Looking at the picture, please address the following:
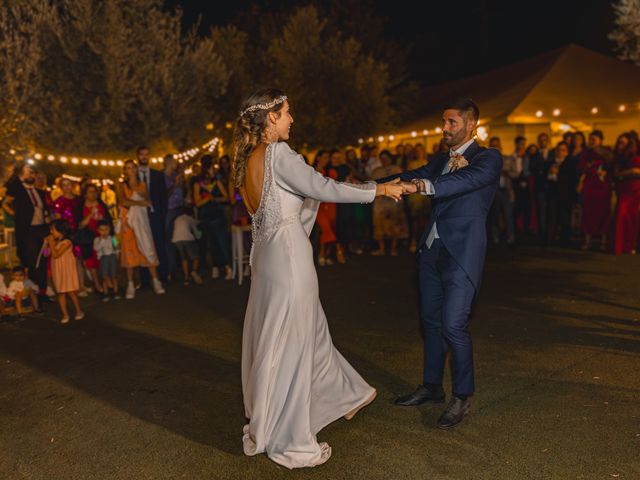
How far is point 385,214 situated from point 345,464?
8818mm

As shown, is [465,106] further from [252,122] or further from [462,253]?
[252,122]

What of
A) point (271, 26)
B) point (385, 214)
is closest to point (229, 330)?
point (385, 214)

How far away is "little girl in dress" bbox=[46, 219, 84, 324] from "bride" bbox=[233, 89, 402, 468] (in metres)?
4.81

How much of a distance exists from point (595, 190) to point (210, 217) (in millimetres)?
7125

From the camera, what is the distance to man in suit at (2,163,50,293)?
9.09 m

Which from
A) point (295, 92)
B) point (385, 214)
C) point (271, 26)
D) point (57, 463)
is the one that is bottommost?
point (57, 463)

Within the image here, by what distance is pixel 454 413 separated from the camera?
4.40 m

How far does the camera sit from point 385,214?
12.4m

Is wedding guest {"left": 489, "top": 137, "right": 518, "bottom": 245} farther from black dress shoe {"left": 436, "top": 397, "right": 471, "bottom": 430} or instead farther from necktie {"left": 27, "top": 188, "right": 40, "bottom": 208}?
black dress shoe {"left": 436, "top": 397, "right": 471, "bottom": 430}

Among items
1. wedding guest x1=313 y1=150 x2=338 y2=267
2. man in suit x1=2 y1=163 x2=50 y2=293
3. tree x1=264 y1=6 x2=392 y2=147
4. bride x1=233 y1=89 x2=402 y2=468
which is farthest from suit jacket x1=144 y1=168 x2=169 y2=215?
tree x1=264 y1=6 x2=392 y2=147

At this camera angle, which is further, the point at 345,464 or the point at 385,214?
the point at 385,214

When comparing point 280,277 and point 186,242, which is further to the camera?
point 186,242

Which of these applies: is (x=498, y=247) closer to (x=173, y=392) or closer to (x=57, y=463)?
(x=173, y=392)

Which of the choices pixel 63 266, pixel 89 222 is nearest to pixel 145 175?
pixel 89 222
